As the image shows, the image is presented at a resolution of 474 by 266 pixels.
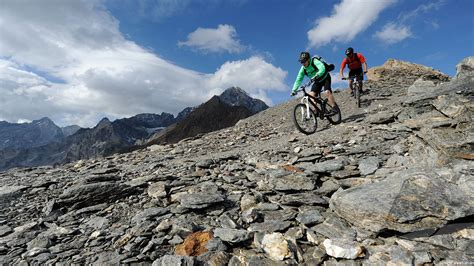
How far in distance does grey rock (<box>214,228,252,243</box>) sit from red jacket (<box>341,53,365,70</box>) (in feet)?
54.7

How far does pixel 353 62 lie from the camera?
61.9ft

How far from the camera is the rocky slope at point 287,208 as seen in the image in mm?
5039

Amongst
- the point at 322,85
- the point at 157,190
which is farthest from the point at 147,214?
the point at 322,85

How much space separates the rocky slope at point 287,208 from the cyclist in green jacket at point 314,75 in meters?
3.84

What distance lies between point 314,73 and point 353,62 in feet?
23.4

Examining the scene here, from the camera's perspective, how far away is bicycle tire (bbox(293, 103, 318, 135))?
13609 mm

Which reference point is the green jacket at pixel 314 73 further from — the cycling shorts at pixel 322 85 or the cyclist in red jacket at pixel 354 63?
the cyclist in red jacket at pixel 354 63

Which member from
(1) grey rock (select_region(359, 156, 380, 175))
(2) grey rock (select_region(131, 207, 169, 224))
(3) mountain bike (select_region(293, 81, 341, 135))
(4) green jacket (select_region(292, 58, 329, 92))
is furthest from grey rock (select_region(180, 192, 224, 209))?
(4) green jacket (select_region(292, 58, 329, 92))

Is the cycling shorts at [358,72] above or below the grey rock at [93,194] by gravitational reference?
above

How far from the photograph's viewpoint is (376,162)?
816cm

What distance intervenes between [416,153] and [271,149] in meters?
5.16

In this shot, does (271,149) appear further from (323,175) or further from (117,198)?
(117,198)

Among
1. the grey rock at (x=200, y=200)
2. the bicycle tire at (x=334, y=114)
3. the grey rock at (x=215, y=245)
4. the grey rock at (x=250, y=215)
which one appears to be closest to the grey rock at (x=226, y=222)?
the grey rock at (x=250, y=215)

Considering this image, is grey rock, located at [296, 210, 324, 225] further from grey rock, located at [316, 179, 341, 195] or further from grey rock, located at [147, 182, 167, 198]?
grey rock, located at [147, 182, 167, 198]
